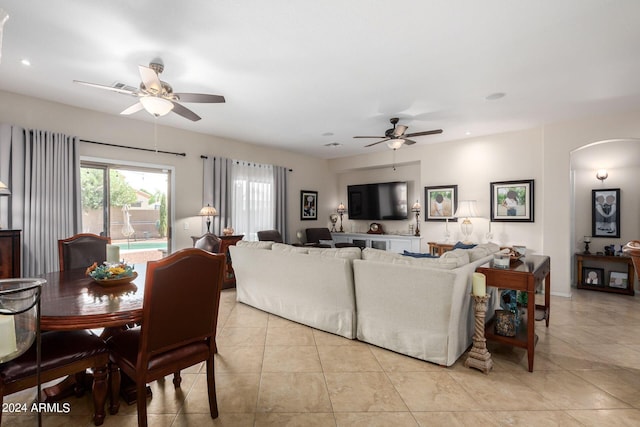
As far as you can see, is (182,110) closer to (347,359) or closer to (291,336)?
(291,336)

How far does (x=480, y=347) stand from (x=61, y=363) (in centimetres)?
278

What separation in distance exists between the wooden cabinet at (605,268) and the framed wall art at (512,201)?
3.71ft

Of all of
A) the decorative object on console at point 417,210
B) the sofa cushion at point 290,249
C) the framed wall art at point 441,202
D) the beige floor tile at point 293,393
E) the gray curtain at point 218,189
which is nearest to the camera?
the beige floor tile at point 293,393

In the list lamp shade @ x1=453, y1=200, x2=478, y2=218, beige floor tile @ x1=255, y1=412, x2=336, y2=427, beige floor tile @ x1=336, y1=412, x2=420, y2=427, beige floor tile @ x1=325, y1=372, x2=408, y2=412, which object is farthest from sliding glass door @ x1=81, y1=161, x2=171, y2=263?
lamp shade @ x1=453, y1=200, x2=478, y2=218

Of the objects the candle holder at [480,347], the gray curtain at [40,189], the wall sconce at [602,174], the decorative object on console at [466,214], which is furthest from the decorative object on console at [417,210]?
the gray curtain at [40,189]

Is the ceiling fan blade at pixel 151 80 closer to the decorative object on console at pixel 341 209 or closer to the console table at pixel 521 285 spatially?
the console table at pixel 521 285

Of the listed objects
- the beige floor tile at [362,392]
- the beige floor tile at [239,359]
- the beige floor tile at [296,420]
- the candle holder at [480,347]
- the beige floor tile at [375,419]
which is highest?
the candle holder at [480,347]

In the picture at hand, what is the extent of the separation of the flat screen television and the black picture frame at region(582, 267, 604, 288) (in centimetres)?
312

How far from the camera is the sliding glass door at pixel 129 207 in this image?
4367 mm

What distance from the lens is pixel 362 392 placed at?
2180 mm

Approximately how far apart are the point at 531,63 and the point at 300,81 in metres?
2.22

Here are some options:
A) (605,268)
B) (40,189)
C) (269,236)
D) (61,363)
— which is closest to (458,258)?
(61,363)

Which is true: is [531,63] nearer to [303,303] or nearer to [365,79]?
[365,79]

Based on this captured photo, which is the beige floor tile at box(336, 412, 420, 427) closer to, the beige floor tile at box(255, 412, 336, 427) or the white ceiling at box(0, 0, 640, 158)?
the beige floor tile at box(255, 412, 336, 427)
